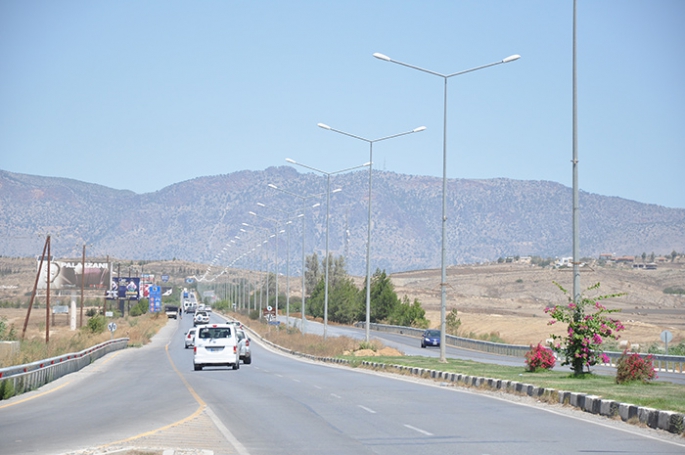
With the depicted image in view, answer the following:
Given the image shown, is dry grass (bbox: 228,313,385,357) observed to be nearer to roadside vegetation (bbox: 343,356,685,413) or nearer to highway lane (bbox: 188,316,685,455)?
roadside vegetation (bbox: 343,356,685,413)

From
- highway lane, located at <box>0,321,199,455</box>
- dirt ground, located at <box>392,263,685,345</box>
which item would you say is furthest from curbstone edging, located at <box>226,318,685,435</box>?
dirt ground, located at <box>392,263,685,345</box>

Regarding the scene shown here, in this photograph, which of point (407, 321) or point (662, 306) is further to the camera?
point (662, 306)

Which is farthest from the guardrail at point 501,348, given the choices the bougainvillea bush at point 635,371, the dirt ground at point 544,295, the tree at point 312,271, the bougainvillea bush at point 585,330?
the tree at point 312,271

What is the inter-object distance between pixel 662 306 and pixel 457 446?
5677 inches

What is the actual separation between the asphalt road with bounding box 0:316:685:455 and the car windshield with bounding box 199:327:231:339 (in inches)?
440

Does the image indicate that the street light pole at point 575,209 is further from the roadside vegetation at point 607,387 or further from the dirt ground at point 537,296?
the dirt ground at point 537,296

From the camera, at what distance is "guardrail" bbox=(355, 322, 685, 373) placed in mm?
45344

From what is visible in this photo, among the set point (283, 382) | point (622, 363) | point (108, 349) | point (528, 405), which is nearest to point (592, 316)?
point (622, 363)

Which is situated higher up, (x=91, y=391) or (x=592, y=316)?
(x=592, y=316)

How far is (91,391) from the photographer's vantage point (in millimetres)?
28781

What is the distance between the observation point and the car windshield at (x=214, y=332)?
4126 centimetres

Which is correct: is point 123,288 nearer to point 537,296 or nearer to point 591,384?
point 537,296

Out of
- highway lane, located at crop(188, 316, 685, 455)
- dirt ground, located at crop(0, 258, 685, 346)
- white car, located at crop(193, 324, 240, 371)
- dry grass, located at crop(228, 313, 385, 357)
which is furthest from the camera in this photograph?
dirt ground, located at crop(0, 258, 685, 346)

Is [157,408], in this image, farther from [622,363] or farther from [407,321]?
[407,321]
